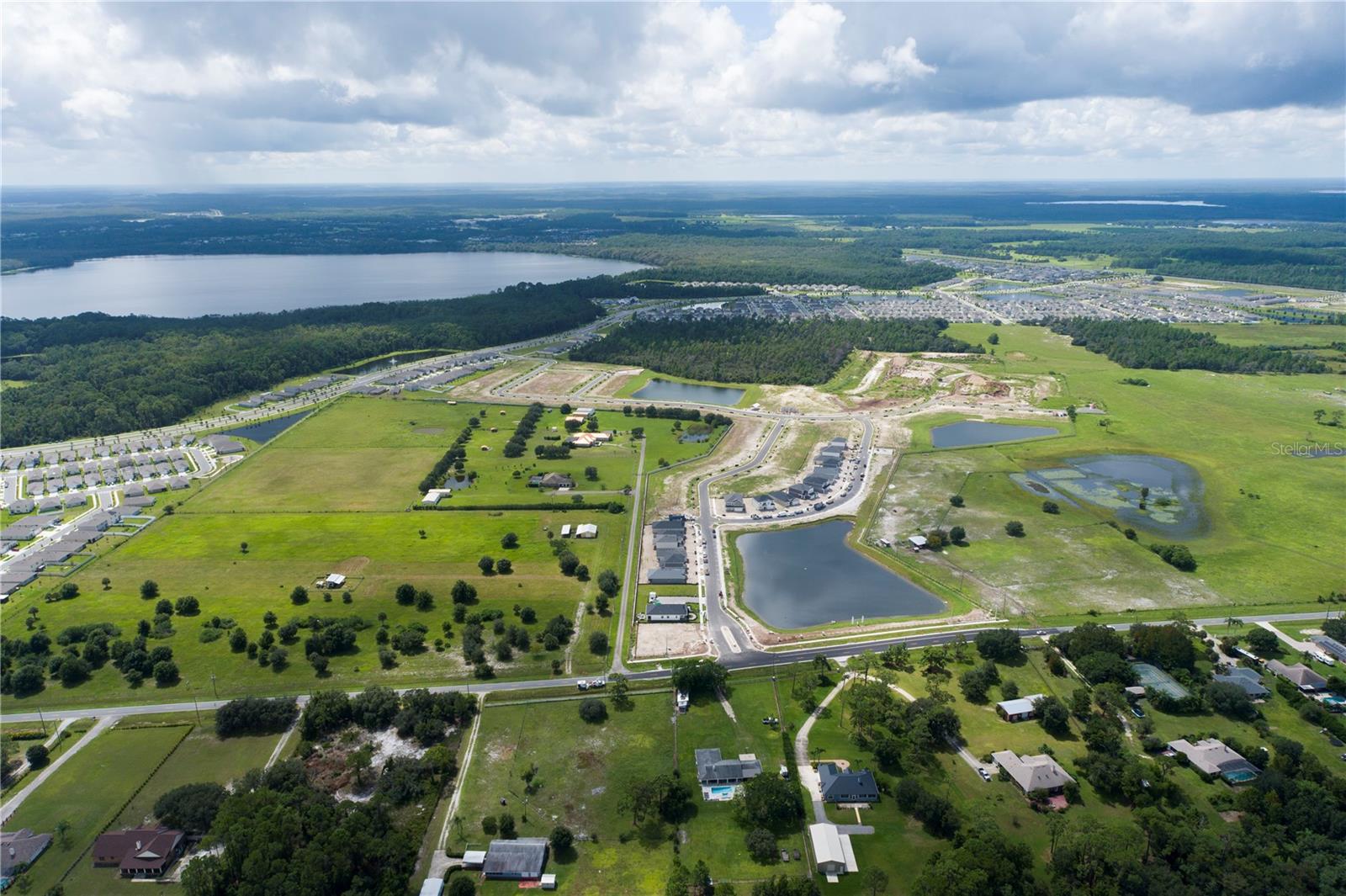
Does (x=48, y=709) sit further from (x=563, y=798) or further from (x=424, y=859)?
(x=563, y=798)

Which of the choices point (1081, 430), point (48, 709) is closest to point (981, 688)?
point (48, 709)

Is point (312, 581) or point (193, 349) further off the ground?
point (193, 349)

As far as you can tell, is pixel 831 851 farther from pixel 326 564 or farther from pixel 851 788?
pixel 326 564

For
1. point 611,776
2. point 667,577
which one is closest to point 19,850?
point 611,776

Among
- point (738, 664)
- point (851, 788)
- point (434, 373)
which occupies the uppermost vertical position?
point (434, 373)

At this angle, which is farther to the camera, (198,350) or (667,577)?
(198,350)

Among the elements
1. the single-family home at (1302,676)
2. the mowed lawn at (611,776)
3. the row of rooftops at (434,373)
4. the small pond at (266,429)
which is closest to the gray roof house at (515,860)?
the mowed lawn at (611,776)

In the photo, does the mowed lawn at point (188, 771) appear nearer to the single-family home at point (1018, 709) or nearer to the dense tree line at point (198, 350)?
the single-family home at point (1018, 709)

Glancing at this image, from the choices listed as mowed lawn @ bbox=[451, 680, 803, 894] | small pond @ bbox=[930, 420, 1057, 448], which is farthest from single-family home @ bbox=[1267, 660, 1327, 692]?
small pond @ bbox=[930, 420, 1057, 448]

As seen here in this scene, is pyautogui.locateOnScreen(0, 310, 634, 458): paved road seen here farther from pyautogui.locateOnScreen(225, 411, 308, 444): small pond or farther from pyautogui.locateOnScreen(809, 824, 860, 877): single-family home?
pyautogui.locateOnScreen(809, 824, 860, 877): single-family home

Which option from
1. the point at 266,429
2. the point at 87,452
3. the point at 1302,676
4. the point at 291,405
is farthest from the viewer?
the point at 291,405
